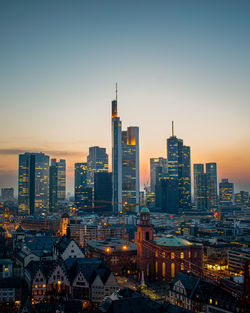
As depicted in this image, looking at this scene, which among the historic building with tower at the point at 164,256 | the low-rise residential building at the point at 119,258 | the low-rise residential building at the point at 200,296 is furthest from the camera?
the low-rise residential building at the point at 119,258

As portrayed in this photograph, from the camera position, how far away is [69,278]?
85812 mm

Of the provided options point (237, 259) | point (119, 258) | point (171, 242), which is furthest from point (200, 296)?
point (237, 259)

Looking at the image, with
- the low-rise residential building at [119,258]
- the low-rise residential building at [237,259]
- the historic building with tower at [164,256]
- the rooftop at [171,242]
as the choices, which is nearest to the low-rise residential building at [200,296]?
the historic building with tower at [164,256]

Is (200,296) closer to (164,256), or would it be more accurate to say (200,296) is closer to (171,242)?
(164,256)

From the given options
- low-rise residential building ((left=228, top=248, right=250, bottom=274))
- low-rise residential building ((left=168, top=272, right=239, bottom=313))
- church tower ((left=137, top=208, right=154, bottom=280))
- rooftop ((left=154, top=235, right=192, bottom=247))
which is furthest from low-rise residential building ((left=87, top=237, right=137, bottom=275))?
low-rise residential building ((left=168, top=272, right=239, bottom=313))

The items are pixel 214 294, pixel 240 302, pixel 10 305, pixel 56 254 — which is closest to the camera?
pixel 240 302

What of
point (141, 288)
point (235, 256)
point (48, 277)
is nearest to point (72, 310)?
point (48, 277)

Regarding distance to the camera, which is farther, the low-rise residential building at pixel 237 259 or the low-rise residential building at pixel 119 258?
the low-rise residential building at pixel 237 259

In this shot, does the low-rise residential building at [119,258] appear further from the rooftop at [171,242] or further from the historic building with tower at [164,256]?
the rooftop at [171,242]

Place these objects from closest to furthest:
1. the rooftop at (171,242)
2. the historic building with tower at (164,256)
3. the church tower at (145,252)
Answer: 1. the historic building with tower at (164,256)
2. the rooftop at (171,242)
3. the church tower at (145,252)

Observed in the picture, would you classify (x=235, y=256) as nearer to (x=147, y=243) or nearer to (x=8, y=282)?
(x=147, y=243)

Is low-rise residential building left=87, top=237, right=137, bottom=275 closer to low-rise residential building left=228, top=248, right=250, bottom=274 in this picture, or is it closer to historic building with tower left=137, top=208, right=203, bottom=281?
historic building with tower left=137, top=208, right=203, bottom=281

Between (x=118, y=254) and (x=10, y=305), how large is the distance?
140 ft

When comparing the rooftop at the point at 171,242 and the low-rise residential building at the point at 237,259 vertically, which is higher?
the rooftop at the point at 171,242
